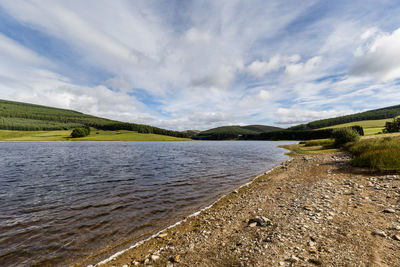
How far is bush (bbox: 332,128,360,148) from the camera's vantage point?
42.4 meters

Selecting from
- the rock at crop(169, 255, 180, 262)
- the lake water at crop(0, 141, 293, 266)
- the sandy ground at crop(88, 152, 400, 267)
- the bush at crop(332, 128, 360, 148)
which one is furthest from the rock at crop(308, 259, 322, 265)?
the bush at crop(332, 128, 360, 148)

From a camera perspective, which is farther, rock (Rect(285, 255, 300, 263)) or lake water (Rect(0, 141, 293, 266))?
lake water (Rect(0, 141, 293, 266))

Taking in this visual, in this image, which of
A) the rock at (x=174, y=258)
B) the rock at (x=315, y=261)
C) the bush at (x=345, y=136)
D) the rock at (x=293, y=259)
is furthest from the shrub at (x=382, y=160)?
the bush at (x=345, y=136)

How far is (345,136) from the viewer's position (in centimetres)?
4394

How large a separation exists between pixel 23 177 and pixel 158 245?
23.4m

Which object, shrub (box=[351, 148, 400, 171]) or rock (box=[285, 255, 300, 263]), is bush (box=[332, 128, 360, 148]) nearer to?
shrub (box=[351, 148, 400, 171])

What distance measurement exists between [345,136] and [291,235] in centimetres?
5064

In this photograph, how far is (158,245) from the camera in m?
7.62

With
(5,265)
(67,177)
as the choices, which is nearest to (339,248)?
(5,265)

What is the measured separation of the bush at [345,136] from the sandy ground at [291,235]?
40.0 metres

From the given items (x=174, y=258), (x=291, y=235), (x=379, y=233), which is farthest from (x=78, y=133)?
(x=379, y=233)

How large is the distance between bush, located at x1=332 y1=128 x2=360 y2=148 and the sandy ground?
39963 mm

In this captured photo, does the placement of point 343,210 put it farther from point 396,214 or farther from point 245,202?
point 245,202

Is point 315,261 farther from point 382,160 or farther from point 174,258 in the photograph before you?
point 382,160
